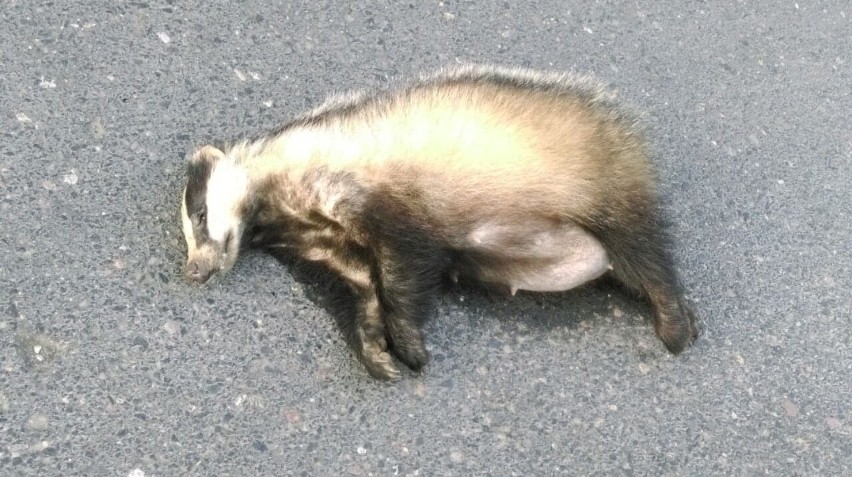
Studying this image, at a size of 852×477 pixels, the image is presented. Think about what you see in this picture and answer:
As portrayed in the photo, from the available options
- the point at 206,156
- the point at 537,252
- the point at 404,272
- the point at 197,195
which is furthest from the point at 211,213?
the point at 537,252

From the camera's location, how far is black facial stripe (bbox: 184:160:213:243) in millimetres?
2939

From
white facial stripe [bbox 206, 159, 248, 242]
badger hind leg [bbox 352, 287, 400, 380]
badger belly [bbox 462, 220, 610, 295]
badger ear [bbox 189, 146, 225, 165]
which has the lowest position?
badger hind leg [bbox 352, 287, 400, 380]

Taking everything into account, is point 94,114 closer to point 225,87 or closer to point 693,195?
point 225,87

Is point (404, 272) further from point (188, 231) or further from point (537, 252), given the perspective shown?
point (188, 231)

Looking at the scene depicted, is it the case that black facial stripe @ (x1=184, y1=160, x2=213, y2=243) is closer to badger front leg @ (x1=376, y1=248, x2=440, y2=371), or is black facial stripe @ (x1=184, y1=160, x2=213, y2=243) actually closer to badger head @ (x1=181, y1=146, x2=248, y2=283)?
badger head @ (x1=181, y1=146, x2=248, y2=283)

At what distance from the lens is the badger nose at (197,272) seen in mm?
2885

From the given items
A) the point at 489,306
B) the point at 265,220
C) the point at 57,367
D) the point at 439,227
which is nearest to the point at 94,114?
the point at 265,220

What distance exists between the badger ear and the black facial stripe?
1 centimetres

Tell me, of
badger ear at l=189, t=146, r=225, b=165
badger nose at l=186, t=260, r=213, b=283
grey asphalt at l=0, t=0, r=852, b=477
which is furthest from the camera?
badger ear at l=189, t=146, r=225, b=165

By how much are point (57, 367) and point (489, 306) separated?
1.59 m

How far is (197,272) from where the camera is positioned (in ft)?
9.46

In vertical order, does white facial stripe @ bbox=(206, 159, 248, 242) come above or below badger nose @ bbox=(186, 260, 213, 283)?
above

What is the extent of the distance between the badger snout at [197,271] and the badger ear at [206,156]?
390 mm

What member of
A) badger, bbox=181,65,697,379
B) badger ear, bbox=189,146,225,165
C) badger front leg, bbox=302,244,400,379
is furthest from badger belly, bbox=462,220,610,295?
badger ear, bbox=189,146,225,165
